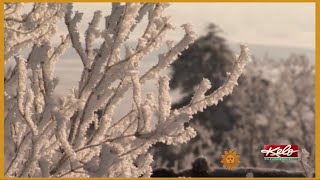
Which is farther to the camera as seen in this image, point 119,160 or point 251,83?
point 251,83

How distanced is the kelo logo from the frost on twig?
92.1 inches

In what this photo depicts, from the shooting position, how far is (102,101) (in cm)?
367

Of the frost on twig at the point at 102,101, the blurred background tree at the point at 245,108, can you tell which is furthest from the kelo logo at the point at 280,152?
the blurred background tree at the point at 245,108

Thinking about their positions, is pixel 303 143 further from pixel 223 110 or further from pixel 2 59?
pixel 2 59

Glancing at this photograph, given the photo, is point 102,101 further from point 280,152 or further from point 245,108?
point 245,108

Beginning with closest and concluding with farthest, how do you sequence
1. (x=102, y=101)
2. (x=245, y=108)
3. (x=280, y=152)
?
(x=102, y=101) → (x=280, y=152) → (x=245, y=108)

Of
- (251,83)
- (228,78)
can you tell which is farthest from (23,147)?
(251,83)

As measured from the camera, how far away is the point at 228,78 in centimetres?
397

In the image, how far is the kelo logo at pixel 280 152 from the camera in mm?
6090

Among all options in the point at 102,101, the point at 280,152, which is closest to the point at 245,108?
the point at 280,152

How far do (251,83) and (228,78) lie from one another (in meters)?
30.7

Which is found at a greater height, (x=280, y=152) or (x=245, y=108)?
(x=280, y=152)

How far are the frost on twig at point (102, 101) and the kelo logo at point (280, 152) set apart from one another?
92.1 inches

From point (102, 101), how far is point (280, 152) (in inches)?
128
